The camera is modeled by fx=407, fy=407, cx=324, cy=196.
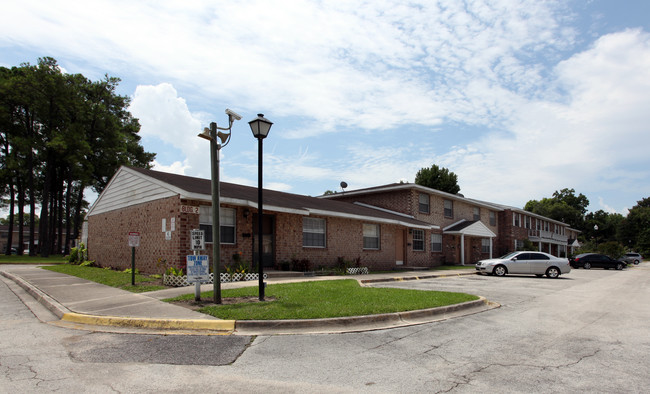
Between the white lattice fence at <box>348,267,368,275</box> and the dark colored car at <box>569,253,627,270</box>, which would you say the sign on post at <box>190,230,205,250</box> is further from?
the dark colored car at <box>569,253,627,270</box>

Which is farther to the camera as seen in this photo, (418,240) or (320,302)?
(418,240)

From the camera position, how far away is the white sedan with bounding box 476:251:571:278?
21.0 m

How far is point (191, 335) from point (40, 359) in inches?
81.5

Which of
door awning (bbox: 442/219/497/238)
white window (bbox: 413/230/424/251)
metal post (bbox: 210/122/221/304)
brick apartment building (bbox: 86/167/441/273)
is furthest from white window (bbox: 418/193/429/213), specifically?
metal post (bbox: 210/122/221/304)

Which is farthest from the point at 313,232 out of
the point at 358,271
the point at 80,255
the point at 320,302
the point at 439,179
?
the point at 439,179

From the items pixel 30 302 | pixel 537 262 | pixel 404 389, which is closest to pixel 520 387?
pixel 404 389

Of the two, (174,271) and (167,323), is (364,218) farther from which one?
(167,323)

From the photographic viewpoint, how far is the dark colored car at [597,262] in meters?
34.2

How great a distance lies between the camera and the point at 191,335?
6.73m

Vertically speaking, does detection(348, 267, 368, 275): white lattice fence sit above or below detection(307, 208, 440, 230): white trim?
below

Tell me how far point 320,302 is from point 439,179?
1832 inches

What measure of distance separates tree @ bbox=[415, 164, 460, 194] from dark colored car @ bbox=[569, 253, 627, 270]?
62.4 ft

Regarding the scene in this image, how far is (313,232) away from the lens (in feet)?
59.2

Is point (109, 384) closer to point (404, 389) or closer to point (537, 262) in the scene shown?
point (404, 389)
